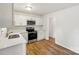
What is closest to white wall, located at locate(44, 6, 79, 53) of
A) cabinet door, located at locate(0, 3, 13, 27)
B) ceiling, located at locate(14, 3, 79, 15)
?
ceiling, located at locate(14, 3, 79, 15)

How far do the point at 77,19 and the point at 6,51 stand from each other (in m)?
1.75

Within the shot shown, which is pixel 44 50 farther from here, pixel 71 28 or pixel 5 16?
pixel 5 16

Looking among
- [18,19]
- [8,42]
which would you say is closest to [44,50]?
[18,19]

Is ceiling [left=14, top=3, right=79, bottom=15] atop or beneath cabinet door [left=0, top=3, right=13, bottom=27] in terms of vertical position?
atop

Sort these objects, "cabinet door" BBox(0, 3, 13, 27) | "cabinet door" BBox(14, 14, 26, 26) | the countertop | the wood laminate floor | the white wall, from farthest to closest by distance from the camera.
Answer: the white wall → the wood laminate floor → "cabinet door" BBox(14, 14, 26, 26) → "cabinet door" BBox(0, 3, 13, 27) → the countertop

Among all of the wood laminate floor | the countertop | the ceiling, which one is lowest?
the wood laminate floor

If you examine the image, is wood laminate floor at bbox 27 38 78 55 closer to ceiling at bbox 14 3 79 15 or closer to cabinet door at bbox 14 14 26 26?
cabinet door at bbox 14 14 26 26

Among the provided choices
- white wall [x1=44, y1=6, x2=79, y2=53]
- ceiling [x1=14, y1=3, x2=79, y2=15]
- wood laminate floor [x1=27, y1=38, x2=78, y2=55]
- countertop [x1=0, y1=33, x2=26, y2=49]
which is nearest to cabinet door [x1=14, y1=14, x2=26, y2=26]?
ceiling [x1=14, y1=3, x2=79, y2=15]

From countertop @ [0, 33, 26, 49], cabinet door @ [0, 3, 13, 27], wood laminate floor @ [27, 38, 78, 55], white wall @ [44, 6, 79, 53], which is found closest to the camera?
countertop @ [0, 33, 26, 49]

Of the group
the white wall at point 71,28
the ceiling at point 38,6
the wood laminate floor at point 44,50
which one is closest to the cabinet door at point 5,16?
the ceiling at point 38,6

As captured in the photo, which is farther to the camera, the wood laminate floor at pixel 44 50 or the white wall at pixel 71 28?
the white wall at pixel 71 28

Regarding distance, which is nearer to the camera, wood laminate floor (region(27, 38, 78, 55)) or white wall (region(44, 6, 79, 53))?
wood laminate floor (region(27, 38, 78, 55))

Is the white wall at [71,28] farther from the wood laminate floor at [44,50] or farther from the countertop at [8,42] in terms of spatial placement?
the countertop at [8,42]
